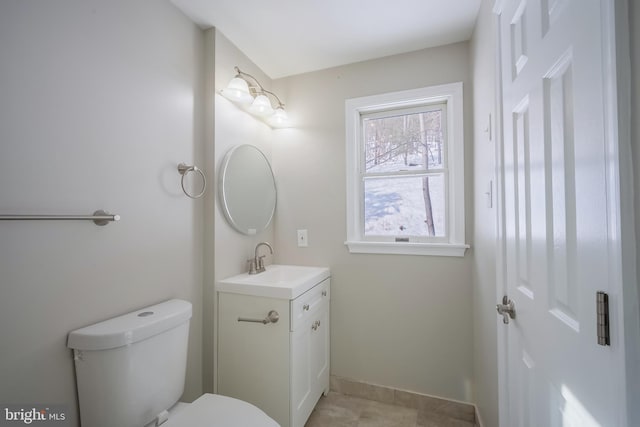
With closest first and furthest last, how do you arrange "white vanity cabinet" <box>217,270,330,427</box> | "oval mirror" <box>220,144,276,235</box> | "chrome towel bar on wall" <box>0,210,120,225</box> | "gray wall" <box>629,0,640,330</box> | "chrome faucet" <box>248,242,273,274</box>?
"gray wall" <box>629,0,640,330</box> < "chrome towel bar on wall" <box>0,210,120,225</box> < "white vanity cabinet" <box>217,270,330,427</box> < "oval mirror" <box>220,144,276,235</box> < "chrome faucet" <box>248,242,273,274</box>

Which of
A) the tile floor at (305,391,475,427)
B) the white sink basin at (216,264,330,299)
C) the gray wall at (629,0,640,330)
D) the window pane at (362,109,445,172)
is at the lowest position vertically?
the tile floor at (305,391,475,427)

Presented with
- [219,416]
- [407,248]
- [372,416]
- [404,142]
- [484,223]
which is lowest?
[372,416]

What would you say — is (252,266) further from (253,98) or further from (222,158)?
(253,98)

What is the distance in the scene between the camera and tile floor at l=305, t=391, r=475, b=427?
1.64 meters

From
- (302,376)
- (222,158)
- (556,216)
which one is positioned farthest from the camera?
(222,158)

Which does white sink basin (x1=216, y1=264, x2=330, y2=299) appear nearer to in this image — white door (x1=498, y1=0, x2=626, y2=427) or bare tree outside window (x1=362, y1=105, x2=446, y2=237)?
bare tree outside window (x1=362, y1=105, x2=446, y2=237)

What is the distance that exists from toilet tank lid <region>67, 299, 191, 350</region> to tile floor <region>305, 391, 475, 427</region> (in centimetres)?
109

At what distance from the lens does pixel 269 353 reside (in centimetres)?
144

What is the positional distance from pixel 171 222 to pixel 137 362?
0.65m

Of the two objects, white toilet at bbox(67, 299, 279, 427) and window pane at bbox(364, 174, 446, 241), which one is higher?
window pane at bbox(364, 174, 446, 241)

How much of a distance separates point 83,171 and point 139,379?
2.72 ft

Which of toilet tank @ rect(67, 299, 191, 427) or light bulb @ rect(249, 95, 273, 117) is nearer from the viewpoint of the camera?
toilet tank @ rect(67, 299, 191, 427)

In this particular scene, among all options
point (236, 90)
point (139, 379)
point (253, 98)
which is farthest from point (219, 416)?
point (253, 98)

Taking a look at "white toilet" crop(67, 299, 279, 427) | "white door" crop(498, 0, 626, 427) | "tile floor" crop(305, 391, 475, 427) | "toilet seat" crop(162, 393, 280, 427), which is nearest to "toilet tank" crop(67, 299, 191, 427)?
"white toilet" crop(67, 299, 279, 427)
